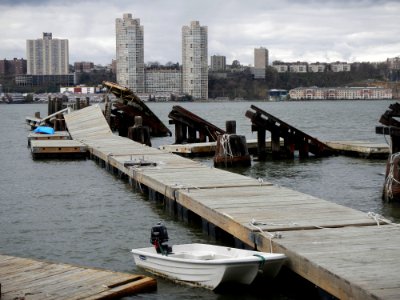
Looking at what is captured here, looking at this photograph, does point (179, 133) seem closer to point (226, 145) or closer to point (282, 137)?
point (282, 137)

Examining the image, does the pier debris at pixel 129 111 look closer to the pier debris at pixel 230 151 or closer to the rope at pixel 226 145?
the pier debris at pixel 230 151

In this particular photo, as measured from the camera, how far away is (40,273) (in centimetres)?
1216

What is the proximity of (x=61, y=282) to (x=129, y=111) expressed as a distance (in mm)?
37701

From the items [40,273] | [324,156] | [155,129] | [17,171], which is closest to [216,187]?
[40,273]

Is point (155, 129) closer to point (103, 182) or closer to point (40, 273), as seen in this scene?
point (103, 182)

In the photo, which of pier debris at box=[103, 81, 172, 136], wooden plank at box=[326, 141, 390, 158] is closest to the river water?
wooden plank at box=[326, 141, 390, 158]

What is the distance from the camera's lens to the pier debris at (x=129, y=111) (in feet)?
163

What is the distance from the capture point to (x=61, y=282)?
38.4 feet

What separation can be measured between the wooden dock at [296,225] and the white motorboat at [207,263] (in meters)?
0.39

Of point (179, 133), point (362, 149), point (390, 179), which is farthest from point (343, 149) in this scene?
point (390, 179)

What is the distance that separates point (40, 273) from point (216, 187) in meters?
7.06

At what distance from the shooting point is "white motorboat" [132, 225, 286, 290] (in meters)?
11.6

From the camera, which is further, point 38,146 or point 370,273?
point 38,146

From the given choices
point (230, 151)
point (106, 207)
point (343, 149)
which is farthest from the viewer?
point (343, 149)
